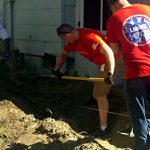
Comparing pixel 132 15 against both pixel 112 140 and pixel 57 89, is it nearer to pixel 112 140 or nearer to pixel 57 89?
pixel 112 140

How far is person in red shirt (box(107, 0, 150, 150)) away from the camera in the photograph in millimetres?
5340

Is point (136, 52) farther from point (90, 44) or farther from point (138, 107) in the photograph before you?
point (90, 44)

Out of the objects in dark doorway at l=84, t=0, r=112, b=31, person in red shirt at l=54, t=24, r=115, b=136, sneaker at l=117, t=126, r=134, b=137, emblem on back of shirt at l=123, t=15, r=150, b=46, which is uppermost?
dark doorway at l=84, t=0, r=112, b=31

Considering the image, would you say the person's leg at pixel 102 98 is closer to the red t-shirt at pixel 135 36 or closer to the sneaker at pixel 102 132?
the sneaker at pixel 102 132

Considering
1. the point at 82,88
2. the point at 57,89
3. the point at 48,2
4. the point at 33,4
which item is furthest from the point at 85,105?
the point at 33,4

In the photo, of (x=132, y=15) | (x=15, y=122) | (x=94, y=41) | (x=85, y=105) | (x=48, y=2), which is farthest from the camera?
(x=48, y=2)

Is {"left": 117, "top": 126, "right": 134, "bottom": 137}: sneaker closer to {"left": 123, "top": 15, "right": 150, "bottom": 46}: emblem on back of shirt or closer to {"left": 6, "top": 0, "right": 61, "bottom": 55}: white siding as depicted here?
{"left": 123, "top": 15, "right": 150, "bottom": 46}: emblem on back of shirt

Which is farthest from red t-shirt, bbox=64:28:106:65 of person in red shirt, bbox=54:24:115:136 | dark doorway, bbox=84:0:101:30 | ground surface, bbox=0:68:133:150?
dark doorway, bbox=84:0:101:30

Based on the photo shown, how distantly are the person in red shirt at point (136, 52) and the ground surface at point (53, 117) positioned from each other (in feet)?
3.44

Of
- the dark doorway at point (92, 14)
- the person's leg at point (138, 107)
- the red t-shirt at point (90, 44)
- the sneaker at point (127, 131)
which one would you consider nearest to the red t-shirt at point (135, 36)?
the person's leg at point (138, 107)

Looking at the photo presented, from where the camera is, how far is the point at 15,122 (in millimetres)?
7805

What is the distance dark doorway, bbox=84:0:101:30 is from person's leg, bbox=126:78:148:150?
5.34 m

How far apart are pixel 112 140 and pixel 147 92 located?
65.5 inches

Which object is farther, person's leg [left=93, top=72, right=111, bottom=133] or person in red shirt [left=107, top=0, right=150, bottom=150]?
person's leg [left=93, top=72, right=111, bottom=133]
